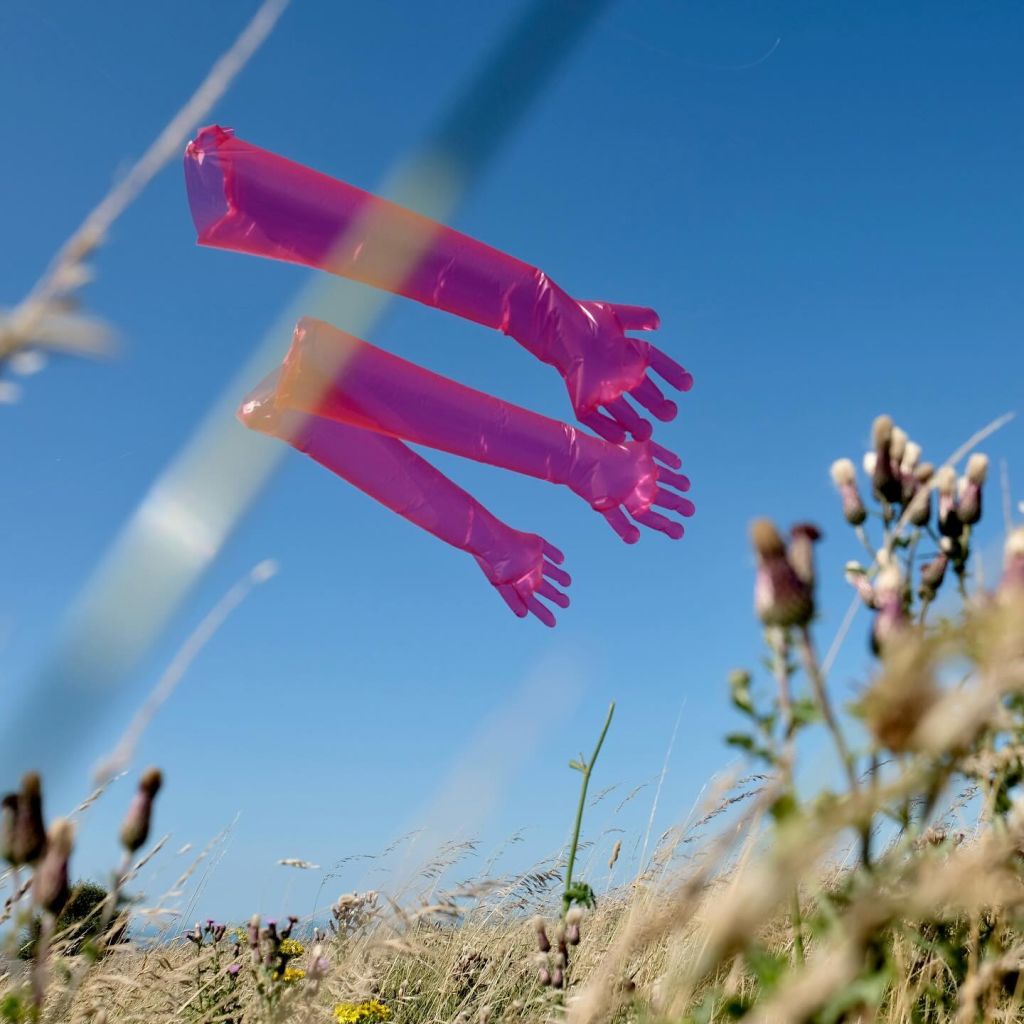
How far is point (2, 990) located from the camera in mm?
2348

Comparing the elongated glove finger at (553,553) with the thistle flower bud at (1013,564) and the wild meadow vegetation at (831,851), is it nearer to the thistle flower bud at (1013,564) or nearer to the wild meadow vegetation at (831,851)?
the wild meadow vegetation at (831,851)

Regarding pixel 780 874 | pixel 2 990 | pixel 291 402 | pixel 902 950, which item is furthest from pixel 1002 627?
pixel 291 402

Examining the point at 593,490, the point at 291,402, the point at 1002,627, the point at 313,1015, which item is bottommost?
the point at 313,1015

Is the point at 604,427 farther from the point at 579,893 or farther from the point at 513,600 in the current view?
the point at 579,893

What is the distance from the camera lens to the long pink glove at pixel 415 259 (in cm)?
425

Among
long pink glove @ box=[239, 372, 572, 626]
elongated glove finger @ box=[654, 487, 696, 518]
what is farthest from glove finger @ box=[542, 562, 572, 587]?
elongated glove finger @ box=[654, 487, 696, 518]

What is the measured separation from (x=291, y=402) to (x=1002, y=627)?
14.1ft

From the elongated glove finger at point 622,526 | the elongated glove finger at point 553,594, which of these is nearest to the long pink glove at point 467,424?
the elongated glove finger at point 622,526

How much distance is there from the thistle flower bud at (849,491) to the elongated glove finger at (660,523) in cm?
354

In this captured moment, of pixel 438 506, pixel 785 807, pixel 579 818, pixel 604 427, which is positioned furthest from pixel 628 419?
pixel 785 807

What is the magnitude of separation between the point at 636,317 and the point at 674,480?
3.04 ft

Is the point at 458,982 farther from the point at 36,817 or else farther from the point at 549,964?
the point at 36,817

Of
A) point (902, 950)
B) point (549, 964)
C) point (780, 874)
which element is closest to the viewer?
point (780, 874)

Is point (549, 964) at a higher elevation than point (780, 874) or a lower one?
lower
